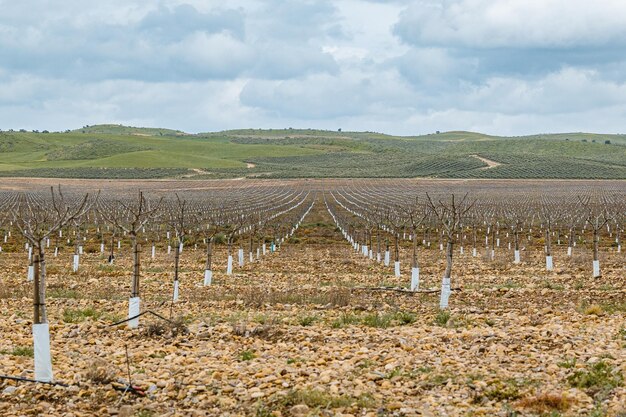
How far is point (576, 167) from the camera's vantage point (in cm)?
19112

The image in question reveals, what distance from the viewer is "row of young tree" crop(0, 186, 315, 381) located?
14.2m

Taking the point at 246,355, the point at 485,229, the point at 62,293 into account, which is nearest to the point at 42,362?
the point at 246,355

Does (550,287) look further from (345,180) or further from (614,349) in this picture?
(345,180)

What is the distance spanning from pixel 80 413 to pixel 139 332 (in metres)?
5.55

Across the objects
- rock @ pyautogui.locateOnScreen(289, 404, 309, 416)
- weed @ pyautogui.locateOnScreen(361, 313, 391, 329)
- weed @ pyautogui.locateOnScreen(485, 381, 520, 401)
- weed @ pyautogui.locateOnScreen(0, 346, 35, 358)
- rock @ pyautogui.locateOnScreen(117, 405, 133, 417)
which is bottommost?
rock @ pyautogui.locateOnScreen(117, 405, 133, 417)

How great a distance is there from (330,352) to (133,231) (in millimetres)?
7738

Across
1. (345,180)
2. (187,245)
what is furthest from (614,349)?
(345,180)

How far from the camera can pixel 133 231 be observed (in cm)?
2019

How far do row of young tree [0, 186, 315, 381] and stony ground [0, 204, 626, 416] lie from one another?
1257 millimetres

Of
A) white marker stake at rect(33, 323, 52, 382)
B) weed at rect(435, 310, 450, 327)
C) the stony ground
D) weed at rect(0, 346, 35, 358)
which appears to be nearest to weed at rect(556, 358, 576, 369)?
the stony ground

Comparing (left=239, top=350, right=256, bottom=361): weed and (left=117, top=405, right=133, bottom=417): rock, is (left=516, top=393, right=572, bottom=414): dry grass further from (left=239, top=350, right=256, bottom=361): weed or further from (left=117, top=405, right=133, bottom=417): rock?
(left=117, top=405, right=133, bottom=417): rock

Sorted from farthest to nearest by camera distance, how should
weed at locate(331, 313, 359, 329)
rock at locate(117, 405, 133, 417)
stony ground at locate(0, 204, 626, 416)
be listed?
weed at locate(331, 313, 359, 329), stony ground at locate(0, 204, 626, 416), rock at locate(117, 405, 133, 417)

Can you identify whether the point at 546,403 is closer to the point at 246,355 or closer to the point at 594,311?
the point at 246,355

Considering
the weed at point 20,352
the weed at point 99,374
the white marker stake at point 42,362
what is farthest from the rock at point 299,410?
the weed at point 20,352
